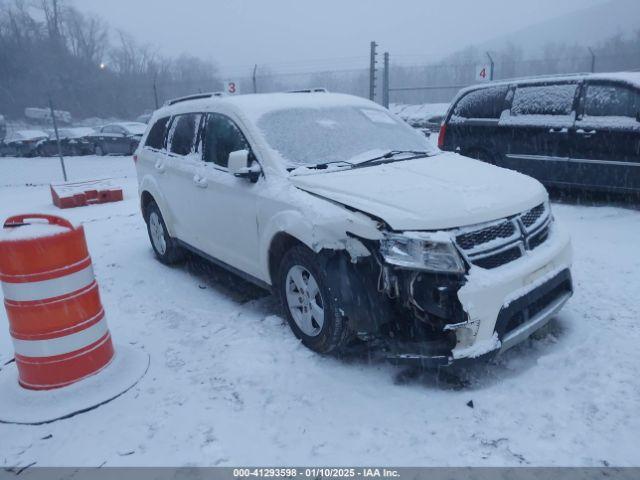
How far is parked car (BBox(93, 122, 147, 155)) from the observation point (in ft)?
63.2

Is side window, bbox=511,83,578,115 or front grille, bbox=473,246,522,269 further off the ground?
side window, bbox=511,83,578,115

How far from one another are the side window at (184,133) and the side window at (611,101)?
17.6 ft

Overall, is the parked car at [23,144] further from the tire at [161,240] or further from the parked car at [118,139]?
the tire at [161,240]

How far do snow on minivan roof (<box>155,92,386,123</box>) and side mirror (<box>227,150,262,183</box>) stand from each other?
0.48 meters

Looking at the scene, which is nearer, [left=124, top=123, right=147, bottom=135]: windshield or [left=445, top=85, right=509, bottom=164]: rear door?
[left=445, top=85, right=509, bottom=164]: rear door

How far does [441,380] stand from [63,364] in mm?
2495

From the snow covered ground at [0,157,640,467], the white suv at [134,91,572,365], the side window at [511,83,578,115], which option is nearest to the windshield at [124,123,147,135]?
the side window at [511,83,578,115]

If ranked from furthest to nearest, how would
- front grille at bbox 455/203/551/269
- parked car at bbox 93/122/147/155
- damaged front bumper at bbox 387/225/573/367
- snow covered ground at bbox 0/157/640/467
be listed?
parked car at bbox 93/122/147/155, front grille at bbox 455/203/551/269, damaged front bumper at bbox 387/225/573/367, snow covered ground at bbox 0/157/640/467

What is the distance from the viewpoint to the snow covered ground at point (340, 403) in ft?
8.61

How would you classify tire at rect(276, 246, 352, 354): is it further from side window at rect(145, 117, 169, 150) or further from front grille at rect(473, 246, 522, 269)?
side window at rect(145, 117, 169, 150)

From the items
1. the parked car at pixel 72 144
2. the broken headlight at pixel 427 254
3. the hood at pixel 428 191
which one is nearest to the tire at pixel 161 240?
the hood at pixel 428 191

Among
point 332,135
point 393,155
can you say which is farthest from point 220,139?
point 393,155

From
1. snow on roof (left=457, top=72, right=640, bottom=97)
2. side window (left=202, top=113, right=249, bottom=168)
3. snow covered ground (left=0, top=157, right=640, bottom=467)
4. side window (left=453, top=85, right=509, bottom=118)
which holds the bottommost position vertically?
snow covered ground (left=0, top=157, right=640, bottom=467)

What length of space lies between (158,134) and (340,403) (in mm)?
4027
